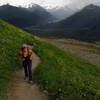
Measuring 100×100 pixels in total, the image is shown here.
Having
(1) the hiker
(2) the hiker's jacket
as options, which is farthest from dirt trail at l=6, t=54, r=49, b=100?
(2) the hiker's jacket

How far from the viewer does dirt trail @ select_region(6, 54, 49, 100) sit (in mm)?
16622

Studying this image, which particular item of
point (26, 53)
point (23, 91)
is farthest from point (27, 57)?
point (23, 91)

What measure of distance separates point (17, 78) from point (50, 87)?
3.72m

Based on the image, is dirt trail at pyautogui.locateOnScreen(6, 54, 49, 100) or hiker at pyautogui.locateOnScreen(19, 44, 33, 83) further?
hiker at pyautogui.locateOnScreen(19, 44, 33, 83)

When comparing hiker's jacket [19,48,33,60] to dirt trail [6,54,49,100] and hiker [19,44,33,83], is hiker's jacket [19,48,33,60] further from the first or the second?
dirt trail [6,54,49,100]

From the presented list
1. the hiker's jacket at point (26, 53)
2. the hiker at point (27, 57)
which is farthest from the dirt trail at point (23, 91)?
the hiker's jacket at point (26, 53)

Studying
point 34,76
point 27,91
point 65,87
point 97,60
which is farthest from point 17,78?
point 97,60

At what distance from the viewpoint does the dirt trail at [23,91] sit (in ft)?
54.5

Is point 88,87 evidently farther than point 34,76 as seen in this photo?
No

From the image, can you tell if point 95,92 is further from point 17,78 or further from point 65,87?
point 17,78

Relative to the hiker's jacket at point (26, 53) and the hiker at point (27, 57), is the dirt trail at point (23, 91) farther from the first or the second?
the hiker's jacket at point (26, 53)

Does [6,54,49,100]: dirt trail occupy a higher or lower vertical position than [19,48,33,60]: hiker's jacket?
lower

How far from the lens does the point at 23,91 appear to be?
58.1 ft

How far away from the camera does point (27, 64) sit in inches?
784
